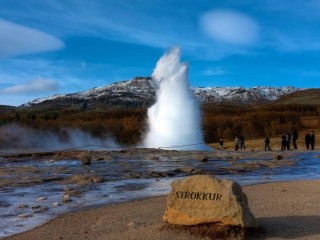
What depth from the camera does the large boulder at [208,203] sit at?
298 inches

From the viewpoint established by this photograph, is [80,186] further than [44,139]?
No

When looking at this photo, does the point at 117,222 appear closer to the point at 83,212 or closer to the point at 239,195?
the point at 83,212

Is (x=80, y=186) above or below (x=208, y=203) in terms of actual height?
below

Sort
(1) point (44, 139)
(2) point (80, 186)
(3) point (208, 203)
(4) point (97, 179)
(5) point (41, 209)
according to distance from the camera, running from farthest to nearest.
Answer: (1) point (44, 139), (4) point (97, 179), (2) point (80, 186), (5) point (41, 209), (3) point (208, 203)

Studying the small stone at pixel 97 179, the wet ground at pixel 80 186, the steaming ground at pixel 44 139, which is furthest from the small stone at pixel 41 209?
the steaming ground at pixel 44 139

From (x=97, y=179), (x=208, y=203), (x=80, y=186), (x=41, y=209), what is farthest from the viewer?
(x=97, y=179)

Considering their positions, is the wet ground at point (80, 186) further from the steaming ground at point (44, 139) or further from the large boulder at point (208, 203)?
the steaming ground at point (44, 139)

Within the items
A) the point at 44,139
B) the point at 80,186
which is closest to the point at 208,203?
the point at 80,186

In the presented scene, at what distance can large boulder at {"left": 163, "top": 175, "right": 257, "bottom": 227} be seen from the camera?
7.58 meters

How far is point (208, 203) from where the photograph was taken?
777 cm

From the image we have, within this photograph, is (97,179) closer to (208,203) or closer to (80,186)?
(80,186)

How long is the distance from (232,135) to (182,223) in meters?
56.0

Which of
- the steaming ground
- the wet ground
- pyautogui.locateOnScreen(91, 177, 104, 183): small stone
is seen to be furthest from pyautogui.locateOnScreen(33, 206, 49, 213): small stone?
the steaming ground

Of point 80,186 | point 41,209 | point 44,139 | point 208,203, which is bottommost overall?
point 41,209
